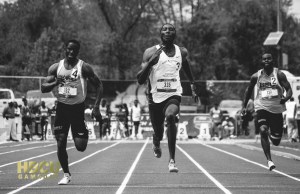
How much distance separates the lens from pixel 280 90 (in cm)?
1318

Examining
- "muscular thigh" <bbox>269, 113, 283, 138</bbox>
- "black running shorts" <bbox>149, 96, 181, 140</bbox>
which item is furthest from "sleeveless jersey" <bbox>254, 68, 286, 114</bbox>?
"black running shorts" <bbox>149, 96, 181, 140</bbox>

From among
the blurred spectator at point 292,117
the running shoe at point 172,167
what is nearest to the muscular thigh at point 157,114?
the running shoe at point 172,167

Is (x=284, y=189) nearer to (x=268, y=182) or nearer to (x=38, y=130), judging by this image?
(x=268, y=182)

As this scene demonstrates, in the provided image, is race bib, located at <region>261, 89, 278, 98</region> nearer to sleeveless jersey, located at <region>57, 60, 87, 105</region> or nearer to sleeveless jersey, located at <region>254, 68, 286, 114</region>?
sleeveless jersey, located at <region>254, 68, 286, 114</region>

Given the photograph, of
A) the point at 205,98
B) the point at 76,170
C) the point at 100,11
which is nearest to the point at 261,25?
the point at 100,11

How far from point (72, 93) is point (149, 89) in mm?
1163

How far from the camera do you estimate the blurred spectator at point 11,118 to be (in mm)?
29188

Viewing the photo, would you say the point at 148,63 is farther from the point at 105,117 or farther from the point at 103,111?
the point at 103,111

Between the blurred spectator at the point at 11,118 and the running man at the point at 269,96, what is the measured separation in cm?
1743

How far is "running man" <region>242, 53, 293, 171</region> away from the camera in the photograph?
43.0 ft

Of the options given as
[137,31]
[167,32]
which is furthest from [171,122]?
[137,31]

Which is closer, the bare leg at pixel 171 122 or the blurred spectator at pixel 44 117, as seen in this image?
the bare leg at pixel 171 122

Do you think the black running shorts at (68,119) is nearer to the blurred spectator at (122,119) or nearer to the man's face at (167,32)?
the man's face at (167,32)

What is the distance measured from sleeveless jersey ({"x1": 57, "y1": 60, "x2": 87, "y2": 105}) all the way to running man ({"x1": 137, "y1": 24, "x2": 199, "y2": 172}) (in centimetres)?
95
